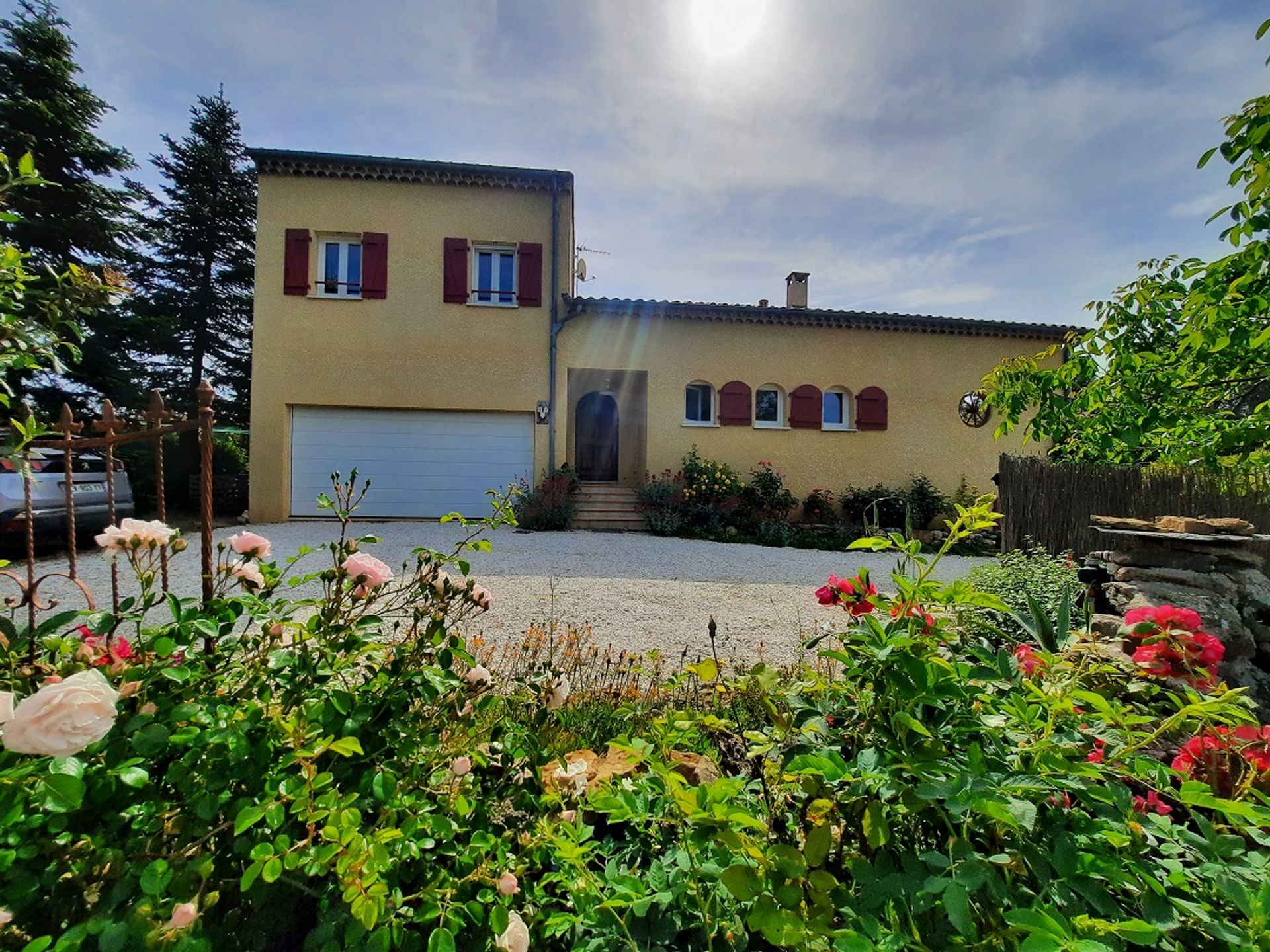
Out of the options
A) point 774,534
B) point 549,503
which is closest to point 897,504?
point 774,534

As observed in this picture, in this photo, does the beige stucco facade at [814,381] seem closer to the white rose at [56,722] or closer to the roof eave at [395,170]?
the roof eave at [395,170]

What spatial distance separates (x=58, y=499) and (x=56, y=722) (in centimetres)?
782

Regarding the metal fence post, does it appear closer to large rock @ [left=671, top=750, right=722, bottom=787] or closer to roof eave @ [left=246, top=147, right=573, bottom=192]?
large rock @ [left=671, top=750, right=722, bottom=787]

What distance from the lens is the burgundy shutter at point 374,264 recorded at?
997 cm

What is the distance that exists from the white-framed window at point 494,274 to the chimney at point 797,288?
6.65 m

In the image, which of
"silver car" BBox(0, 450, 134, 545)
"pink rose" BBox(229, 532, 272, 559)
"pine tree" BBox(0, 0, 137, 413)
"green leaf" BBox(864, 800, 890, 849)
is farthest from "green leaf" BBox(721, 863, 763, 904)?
"pine tree" BBox(0, 0, 137, 413)

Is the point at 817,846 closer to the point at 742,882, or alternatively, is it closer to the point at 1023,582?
the point at 742,882

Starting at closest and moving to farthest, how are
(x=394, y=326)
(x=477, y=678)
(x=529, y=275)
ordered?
(x=477, y=678) → (x=394, y=326) → (x=529, y=275)

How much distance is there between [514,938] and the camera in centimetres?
88

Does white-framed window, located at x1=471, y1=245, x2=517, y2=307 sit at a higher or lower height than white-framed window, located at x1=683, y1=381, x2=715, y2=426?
higher

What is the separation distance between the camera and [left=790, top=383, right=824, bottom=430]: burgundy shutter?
11.2 meters

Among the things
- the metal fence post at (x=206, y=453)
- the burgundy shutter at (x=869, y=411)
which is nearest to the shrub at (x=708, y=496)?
the burgundy shutter at (x=869, y=411)

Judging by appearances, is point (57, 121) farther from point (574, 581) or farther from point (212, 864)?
point (212, 864)

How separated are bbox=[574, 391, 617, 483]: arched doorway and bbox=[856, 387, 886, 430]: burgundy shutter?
18.1ft
